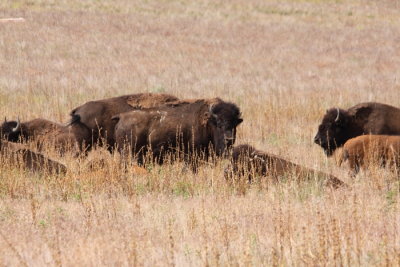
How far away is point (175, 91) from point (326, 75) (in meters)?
10.2

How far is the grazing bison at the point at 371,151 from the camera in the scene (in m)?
11.2

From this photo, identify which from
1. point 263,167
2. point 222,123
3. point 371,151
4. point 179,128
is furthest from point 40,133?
point 371,151

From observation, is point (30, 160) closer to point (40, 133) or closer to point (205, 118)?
point (205, 118)

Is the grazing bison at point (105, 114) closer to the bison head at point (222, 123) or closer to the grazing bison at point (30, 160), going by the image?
the bison head at point (222, 123)

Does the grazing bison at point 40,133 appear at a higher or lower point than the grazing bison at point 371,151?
lower

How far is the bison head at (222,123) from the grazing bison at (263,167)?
A: 7.23 ft

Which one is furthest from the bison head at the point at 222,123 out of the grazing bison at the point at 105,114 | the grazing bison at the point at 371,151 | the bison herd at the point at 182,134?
the grazing bison at the point at 371,151

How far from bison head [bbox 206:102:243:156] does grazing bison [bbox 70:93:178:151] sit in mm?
1366

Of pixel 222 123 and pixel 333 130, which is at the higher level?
pixel 222 123

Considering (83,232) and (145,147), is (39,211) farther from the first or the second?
(145,147)

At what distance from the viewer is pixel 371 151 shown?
11.2m

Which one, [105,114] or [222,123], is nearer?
[222,123]

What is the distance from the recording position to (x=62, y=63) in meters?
34.0

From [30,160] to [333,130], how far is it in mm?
5782
